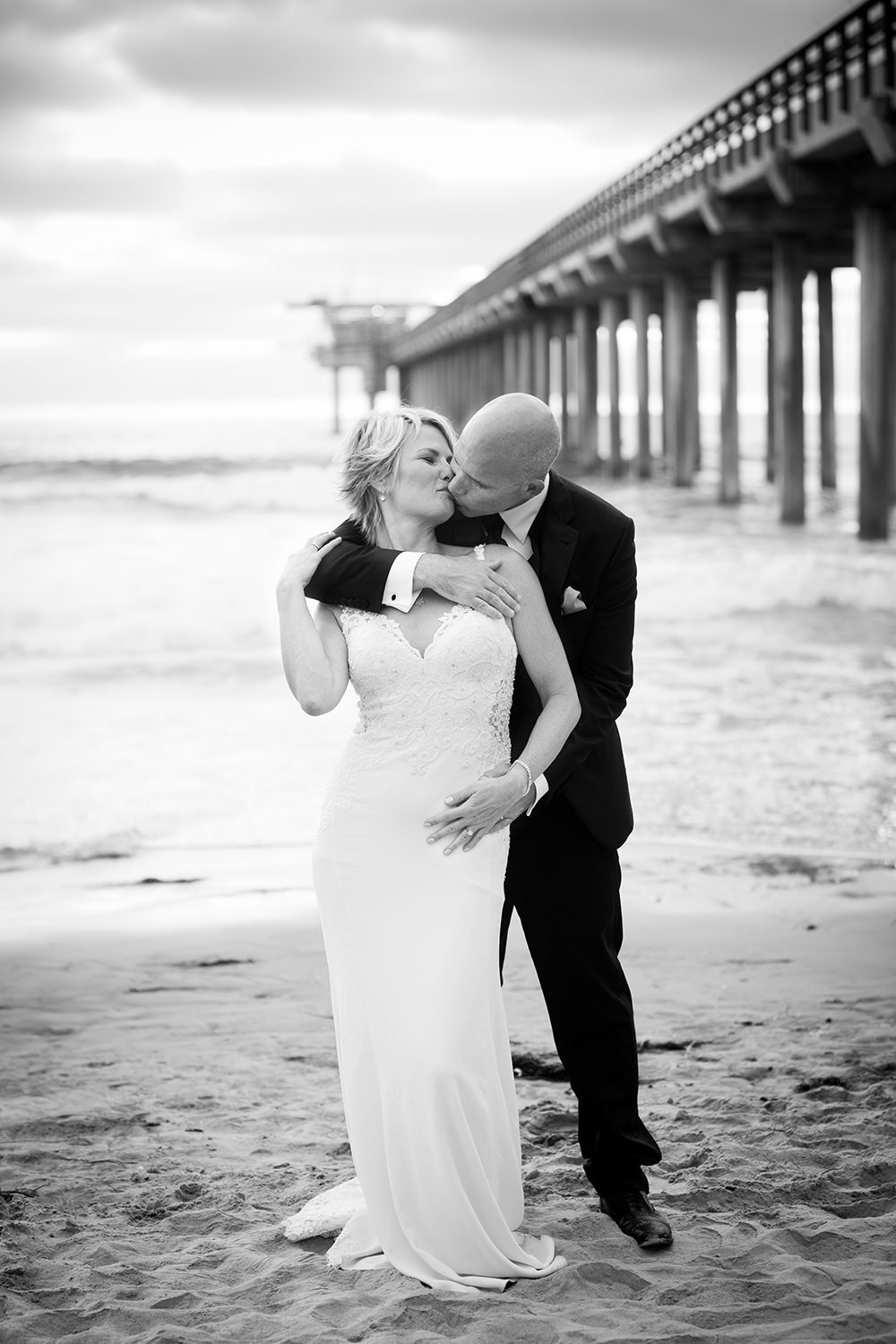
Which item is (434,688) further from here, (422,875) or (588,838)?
(588,838)

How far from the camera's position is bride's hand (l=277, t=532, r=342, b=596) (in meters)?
2.76

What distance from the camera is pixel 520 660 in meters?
2.84

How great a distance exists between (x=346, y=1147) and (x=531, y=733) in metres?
1.19

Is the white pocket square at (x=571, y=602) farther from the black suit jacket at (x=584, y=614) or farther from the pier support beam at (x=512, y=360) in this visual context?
the pier support beam at (x=512, y=360)

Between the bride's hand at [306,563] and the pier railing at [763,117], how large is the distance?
11.9m

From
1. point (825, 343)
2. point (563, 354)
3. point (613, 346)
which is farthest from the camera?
point (563, 354)

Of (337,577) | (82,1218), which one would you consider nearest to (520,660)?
(337,577)

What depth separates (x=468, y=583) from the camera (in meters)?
2.68

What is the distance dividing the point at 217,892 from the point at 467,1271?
289 centimetres

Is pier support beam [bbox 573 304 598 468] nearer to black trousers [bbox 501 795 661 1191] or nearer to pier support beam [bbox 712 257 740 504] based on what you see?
pier support beam [bbox 712 257 740 504]

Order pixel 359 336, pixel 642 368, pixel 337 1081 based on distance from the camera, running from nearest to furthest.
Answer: pixel 337 1081 → pixel 642 368 → pixel 359 336

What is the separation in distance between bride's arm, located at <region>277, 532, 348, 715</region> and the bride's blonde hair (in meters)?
0.10

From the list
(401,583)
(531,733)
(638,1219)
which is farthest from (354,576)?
(638,1219)

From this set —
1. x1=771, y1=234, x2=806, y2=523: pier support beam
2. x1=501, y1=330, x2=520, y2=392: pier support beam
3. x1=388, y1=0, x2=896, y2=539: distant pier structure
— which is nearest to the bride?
x1=388, y1=0, x2=896, y2=539: distant pier structure
